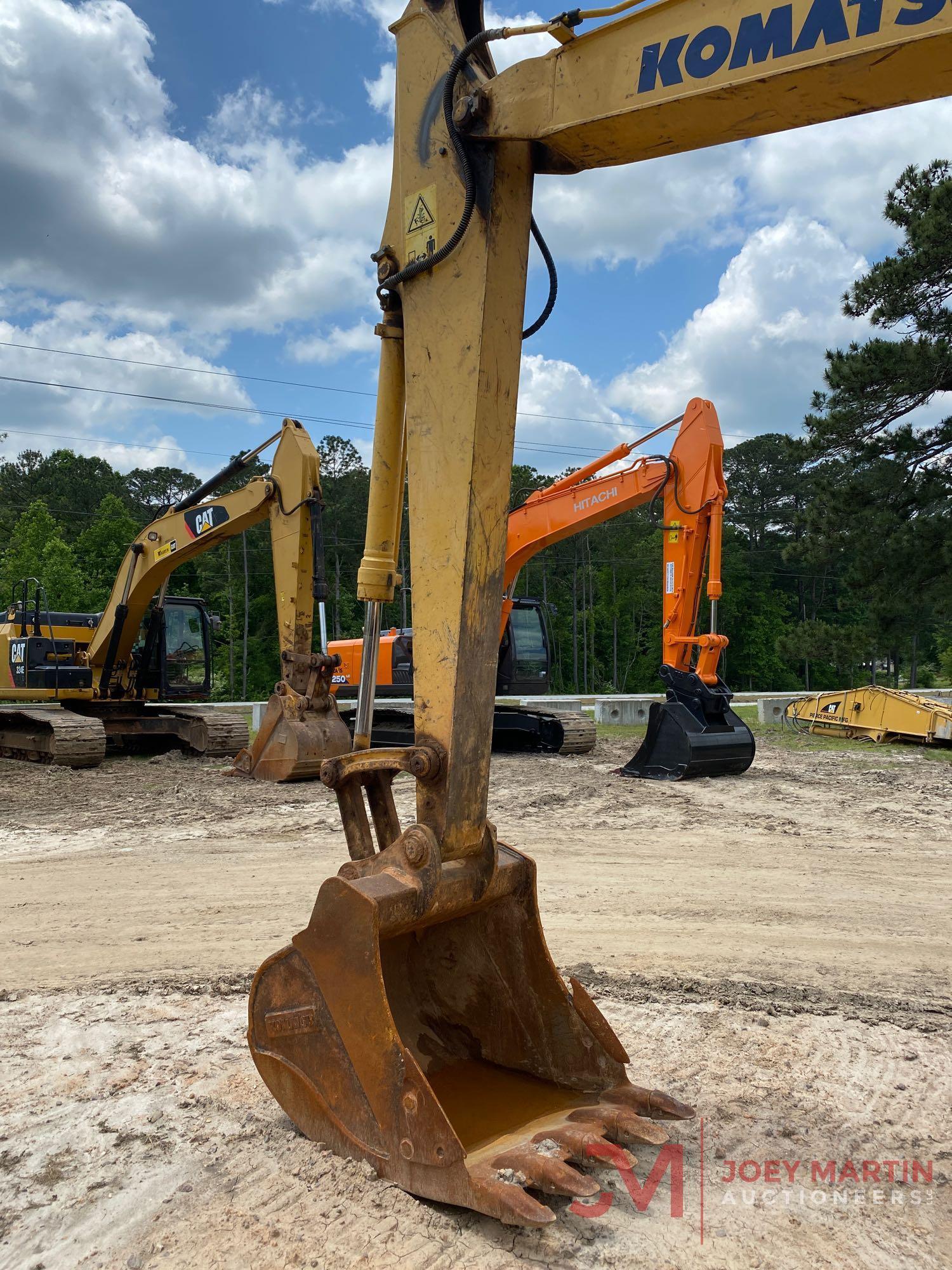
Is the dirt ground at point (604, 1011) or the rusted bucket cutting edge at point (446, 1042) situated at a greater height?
the rusted bucket cutting edge at point (446, 1042)

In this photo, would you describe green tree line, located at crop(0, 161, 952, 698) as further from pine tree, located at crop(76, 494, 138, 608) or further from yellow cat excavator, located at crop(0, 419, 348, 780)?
yellow cat excavator, located at crop(0, 419, 348, 780)

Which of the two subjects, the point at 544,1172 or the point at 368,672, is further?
the point at 368,672

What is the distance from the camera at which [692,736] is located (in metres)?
10.5

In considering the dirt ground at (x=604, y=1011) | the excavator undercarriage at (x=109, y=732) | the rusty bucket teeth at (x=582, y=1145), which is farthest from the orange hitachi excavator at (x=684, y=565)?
the rusty bucket teeth at (x=582, y=1145)

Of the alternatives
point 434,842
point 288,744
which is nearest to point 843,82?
point 434,842

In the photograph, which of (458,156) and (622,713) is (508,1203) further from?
(622,713)

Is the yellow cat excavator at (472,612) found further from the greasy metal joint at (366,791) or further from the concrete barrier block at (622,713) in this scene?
the concrete barrier block at (622,713)

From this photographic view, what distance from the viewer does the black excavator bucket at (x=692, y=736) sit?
10578 mm

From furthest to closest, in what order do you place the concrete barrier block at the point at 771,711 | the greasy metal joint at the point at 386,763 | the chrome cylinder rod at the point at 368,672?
the concrete barrier block at the point at 771,711
the chrome cylinder rod at the point at 368,672
the greasy metal joint at the point at 386,763

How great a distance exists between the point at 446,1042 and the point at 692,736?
789cm

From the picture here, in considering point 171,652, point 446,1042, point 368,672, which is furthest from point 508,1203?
point 171,652

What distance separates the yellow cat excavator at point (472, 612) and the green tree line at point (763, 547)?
10844 millimetres

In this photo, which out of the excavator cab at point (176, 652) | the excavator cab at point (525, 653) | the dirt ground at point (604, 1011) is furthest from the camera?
the excavator cab at point (525, 653)

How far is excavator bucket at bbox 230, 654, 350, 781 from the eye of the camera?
10250 millimetres
